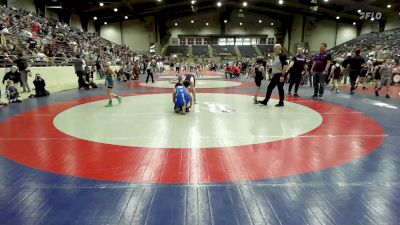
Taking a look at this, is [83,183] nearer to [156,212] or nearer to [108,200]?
[108,200]

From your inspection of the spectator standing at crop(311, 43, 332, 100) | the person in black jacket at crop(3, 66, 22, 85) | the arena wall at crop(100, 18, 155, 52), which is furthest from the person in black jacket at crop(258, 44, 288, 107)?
the arena wall at crop(100, 18, 155, 52)

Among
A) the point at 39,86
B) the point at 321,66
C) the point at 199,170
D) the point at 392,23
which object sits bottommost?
the point at 199,170

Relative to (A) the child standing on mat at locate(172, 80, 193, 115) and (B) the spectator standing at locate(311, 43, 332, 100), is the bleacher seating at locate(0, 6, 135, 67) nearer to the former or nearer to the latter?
(A) the child standing on mat at locate(172, 80, 193, 115)

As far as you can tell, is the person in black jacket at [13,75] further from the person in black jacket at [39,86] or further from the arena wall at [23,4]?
the arena wall at [23,4]

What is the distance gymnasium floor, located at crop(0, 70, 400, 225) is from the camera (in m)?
2.53

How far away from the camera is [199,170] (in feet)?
11.4

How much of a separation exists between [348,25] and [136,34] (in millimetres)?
32281

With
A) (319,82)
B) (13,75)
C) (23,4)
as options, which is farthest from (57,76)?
(23,4)

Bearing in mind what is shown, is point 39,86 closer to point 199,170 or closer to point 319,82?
point 199,170

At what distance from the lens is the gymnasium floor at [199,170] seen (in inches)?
99.5

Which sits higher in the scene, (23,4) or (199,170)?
(23,4)

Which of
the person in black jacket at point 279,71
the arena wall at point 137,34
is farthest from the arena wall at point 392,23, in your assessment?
the person in black jacket at point 279,71

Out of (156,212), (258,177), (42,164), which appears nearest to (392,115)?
(258,177)

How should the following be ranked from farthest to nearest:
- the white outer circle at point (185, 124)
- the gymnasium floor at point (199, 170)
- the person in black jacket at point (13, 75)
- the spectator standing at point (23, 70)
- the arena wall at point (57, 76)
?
the arena wall at point (57, 76), the spectator standing at point (23, 70), the person in black jacket at point (13, 75), the white outer circle at point (185, 124), the gymnasium floor at point (199, 170)
